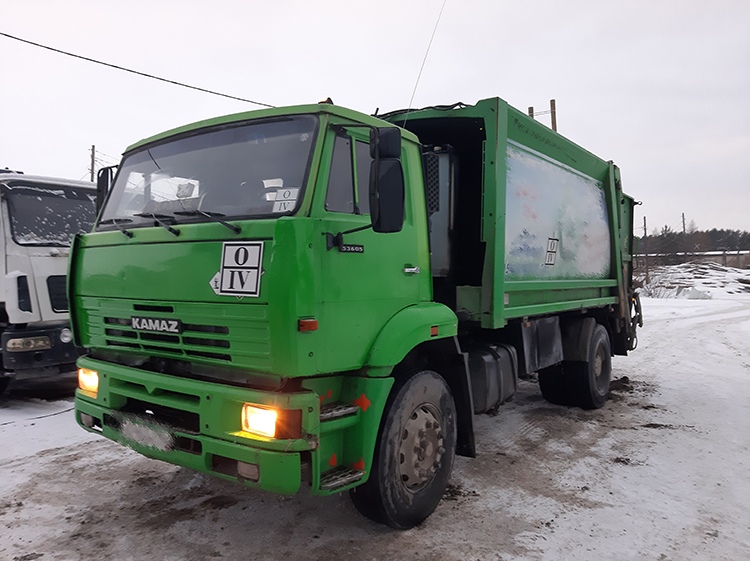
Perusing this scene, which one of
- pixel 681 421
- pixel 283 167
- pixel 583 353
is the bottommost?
pixel 681 421

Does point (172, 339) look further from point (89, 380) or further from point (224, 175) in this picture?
point (224, 175)

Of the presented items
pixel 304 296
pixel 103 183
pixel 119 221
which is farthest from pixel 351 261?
pixel 103 183

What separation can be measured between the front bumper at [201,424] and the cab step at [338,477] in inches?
5.3

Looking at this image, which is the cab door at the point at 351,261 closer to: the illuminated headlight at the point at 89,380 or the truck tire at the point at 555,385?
the illuminated headlight at the point at 89,380

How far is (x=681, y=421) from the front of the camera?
609 cm

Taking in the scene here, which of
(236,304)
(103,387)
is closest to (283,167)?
(236,304)

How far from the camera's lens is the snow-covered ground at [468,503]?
3.28 metres

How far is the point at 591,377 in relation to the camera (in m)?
6.54

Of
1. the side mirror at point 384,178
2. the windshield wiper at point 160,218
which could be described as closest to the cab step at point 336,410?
the side mirror at point 384,178

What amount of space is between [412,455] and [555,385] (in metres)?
3.97

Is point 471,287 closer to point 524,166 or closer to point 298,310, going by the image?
point 524,166

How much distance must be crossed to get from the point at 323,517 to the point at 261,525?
416 millimetres

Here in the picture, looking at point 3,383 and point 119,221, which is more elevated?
point 119,221

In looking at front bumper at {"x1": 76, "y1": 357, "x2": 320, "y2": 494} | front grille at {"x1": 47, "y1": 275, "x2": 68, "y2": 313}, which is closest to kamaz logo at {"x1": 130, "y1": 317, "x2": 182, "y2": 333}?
front bumper at {"x1": 76, "y1": 357, "x2": 320, "y2": 494}
